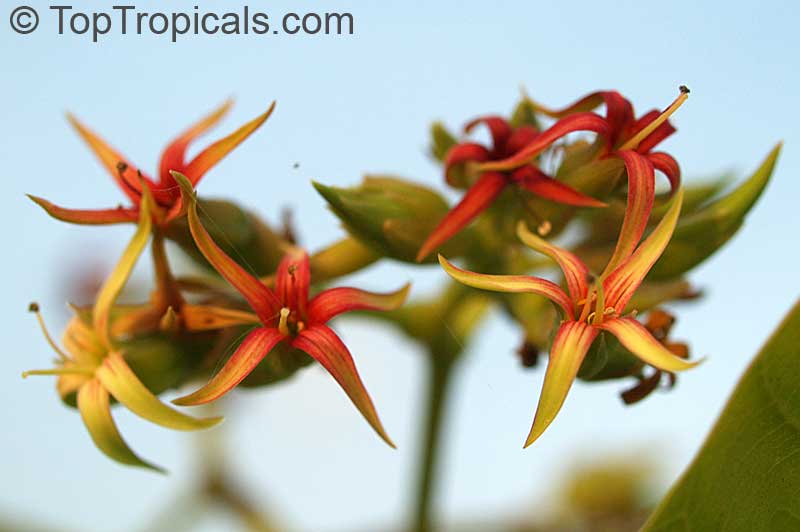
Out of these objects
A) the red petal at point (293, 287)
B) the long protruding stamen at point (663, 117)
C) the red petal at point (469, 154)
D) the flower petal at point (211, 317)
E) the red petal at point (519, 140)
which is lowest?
the flower petal at point (211, 317)

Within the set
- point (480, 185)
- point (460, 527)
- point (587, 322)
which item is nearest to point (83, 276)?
point (460, 527)

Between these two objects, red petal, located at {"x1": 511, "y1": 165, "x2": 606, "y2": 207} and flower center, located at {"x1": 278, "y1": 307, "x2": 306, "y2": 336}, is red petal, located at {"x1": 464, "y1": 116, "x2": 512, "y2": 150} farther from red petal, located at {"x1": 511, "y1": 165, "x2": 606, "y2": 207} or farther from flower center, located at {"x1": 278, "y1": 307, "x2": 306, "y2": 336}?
flower center, located at {"x1": 278, "y1": 307, "x2": 306, "y2": 336}

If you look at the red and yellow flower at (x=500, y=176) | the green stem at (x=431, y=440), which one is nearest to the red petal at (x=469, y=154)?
the red and yellow flower at (x=500, y=176)

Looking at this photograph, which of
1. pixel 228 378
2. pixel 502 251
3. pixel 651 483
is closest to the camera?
pixel 228 378

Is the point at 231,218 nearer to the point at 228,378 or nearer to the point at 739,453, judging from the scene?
the point at 228,378

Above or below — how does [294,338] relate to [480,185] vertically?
below

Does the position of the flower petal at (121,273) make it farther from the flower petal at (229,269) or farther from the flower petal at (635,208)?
the flower petal at (635,208)

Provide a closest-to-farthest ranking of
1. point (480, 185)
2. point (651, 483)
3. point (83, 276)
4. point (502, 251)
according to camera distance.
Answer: point (480, 185), point (502, 251), point (83, 276), point (651, 483)
